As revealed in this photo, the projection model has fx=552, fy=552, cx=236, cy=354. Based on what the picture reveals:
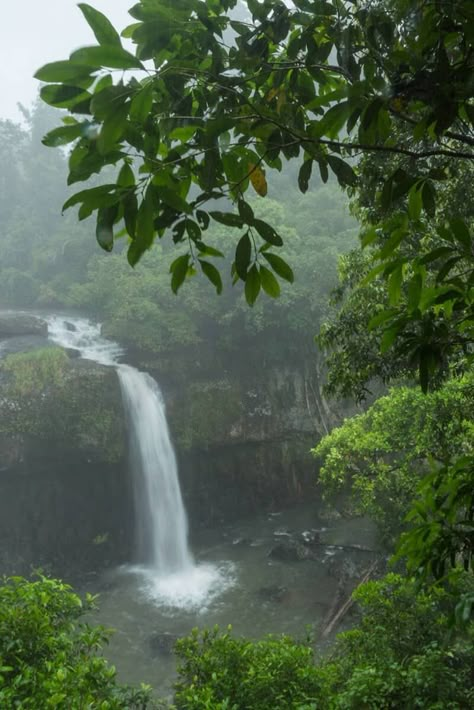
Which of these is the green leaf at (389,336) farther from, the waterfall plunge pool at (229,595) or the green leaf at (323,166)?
the waterfall plunge pool at (229,595)

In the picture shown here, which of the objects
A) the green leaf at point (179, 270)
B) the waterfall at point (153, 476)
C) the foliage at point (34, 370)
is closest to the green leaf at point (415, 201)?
the green leaf at point (179, 270)

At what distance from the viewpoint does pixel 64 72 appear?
986 mm

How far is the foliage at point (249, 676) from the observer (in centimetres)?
316

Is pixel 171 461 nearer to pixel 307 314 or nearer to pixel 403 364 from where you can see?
pixel 307 314

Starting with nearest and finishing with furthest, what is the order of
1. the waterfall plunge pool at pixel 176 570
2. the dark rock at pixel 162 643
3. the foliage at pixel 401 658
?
the foliage at pixel 401 658
the dark rock at pixel 162 643
the waterfall plunge pool at pixel 176 570

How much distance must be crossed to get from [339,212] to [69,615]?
17.2 metres

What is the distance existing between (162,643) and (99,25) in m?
9.99

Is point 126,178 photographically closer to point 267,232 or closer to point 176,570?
point 267,232

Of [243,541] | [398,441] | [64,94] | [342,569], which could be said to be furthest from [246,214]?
[243,541]

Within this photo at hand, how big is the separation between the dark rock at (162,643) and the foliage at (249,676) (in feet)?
19.8

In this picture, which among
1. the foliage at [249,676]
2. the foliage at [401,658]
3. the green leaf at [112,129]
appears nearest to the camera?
the green leaf at [112,129]

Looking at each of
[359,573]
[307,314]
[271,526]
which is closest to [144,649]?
[359,573]

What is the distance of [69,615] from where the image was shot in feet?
11.6

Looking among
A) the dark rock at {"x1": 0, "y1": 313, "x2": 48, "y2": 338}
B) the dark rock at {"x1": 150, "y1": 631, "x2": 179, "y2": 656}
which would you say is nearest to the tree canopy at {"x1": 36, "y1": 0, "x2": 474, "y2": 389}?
the dark rock at {"x1": 150, "y1": 631, "x2": 179, "y2": 656}
